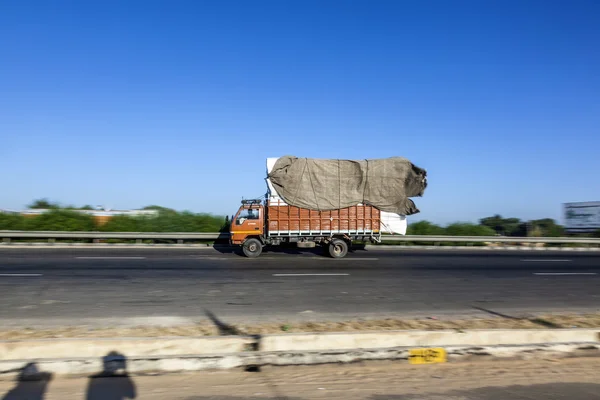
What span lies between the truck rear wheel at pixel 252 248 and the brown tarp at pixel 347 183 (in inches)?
82.0

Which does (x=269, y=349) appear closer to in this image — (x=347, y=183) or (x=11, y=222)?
(x=347, y=183)

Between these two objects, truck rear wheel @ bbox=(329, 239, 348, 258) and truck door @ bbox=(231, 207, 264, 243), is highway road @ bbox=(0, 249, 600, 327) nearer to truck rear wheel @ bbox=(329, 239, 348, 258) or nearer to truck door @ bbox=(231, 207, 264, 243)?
truck rear wheel @ bbox=(329, 239, 348, 258)

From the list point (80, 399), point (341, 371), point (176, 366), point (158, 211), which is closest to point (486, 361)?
point (341, 371)

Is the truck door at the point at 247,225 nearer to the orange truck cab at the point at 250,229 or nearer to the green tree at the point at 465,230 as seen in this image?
the orange truck cab at the point at 250,229

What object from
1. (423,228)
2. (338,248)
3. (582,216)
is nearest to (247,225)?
(338,248)

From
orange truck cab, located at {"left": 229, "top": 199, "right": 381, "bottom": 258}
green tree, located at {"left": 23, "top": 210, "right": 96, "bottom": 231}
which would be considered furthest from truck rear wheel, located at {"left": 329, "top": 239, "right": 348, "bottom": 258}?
green tree, located at {"left": 23, "top": 210, "right": 96, "bottom": 231}

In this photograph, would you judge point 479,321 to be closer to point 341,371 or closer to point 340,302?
point 340,302

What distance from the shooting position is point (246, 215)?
64.4ft

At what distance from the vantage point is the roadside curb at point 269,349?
219 inches

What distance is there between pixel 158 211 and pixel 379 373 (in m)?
23.3

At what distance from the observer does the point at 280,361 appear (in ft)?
19.5

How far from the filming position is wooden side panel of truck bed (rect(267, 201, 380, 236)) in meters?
19.4

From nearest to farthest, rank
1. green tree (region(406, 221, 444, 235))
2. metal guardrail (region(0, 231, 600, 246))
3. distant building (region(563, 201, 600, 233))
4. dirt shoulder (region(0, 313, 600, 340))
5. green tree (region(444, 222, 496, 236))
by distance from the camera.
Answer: dirt shoulder (region(0, 313, 600, 340)) < metal guardrail (region(0, 231, 600, 246)) < green tree (region(406, 221, 444, 235)) < green tree (region(444, 222, 496, 236)) < distant building (region(563, 201, 600, 233))

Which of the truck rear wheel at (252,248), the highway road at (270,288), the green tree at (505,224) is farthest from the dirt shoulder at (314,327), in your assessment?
the green tree at (505,224)
